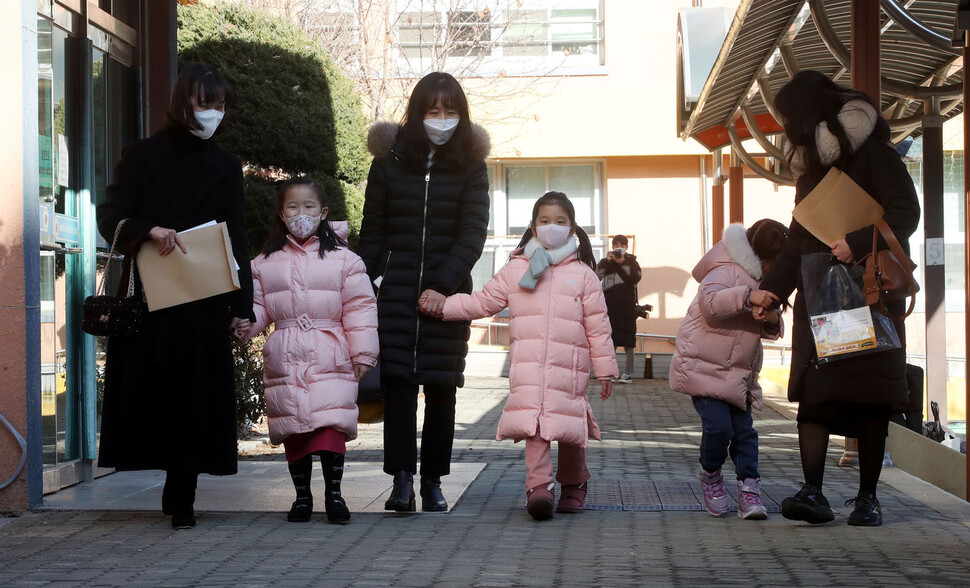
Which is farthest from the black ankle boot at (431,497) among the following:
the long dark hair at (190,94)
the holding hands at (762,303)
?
the long dark hair at (190,94)

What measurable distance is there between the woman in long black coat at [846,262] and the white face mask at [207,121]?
255cm

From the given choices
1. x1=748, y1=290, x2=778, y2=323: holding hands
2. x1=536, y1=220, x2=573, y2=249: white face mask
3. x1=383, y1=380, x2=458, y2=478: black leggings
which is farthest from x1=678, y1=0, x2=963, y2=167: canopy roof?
x1=383, y1=380, x2=458, y2=478: black leggings

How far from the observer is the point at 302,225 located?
596cm

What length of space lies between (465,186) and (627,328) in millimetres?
12549

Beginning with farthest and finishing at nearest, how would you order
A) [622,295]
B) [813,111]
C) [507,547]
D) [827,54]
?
[622,295] < [827,54] < [813,111] < [507,547]

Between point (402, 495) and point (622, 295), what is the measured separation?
1288 centimetres

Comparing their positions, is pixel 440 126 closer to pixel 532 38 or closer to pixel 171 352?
pixel 171 352

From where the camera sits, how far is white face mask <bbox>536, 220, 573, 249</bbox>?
6.16 m

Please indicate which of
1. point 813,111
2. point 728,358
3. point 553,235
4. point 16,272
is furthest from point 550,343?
point 16,272

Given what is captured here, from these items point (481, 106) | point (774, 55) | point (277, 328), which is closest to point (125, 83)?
point (277, 328)

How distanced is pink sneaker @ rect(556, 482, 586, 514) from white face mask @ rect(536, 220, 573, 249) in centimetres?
116

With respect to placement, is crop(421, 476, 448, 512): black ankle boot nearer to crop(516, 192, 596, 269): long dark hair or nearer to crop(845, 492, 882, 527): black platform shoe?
crop(516, 192, 596, 269): long dark hair

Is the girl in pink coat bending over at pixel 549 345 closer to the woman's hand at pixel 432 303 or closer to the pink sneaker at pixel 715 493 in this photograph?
the woman's hand at pixel 432 303

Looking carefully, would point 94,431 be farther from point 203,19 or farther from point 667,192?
point 667,192
